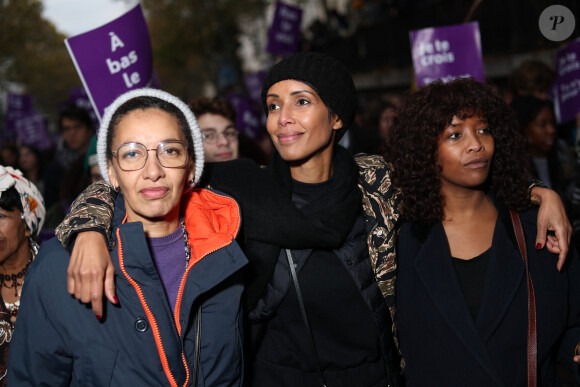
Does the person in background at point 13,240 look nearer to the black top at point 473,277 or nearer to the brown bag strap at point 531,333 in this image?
the black top at point 473,277

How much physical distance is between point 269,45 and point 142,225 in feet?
34.8

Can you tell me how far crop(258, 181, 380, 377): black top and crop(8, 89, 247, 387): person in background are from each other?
0.36m

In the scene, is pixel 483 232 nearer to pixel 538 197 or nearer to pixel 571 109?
pixel 538 197

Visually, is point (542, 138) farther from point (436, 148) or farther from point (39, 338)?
point (39, 338)

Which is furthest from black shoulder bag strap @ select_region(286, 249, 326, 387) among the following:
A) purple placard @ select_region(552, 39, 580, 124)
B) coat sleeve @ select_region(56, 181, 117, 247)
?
purple placard @ select_region(552, 39, 580, 124)

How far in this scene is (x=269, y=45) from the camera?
12094mm

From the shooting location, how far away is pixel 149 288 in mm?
2047

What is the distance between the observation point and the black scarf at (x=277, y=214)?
2477 mm

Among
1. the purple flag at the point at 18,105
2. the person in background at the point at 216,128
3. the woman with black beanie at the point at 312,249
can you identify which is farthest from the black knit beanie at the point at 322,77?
the purple flag at the point at 18,105

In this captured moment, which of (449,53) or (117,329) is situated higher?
(449,53)

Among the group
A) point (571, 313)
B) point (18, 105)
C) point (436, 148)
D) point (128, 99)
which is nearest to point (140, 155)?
point (128, 99)

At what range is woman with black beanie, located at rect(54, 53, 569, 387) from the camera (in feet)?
8.27

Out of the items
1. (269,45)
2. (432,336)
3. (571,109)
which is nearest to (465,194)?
(432,336)

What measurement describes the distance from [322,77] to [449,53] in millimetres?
2485
